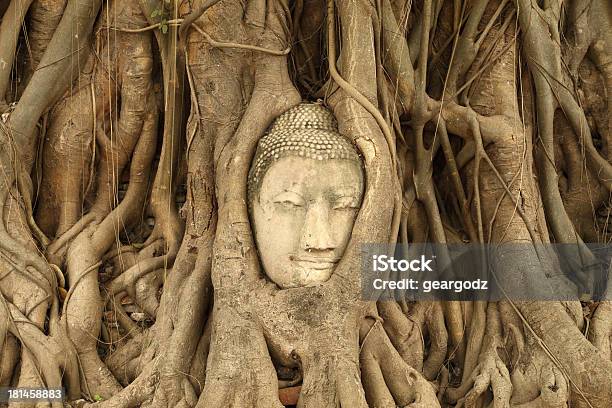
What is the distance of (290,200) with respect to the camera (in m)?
3.63

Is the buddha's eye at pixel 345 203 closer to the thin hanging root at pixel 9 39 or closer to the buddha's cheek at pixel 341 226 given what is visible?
the buddha's cheek at pixel 341 226

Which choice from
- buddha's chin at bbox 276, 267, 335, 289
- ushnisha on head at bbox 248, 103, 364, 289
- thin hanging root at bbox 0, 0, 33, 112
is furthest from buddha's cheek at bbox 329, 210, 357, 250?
thin hanging root at bbox 0, 0, 33, 112

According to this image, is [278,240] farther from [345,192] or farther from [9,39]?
[9,39]

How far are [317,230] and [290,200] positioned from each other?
0.19 metres

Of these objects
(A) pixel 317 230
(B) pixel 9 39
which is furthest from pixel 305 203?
(B) pixel 9 39

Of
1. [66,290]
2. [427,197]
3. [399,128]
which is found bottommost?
[66,290]

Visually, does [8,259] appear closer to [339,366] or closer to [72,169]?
[72,169]

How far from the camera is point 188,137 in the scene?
410 cm

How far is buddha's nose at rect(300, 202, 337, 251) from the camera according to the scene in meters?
3.56

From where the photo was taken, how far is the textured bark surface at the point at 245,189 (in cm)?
359

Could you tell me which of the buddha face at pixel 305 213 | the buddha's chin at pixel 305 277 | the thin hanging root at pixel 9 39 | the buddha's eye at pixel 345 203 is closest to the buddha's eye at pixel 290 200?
the buddha face at pixel 305 213

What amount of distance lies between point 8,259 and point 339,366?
1.76m

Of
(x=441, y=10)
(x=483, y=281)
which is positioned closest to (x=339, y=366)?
(x=483, y=281)

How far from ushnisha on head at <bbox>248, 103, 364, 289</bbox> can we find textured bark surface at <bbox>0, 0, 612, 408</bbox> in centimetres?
7
